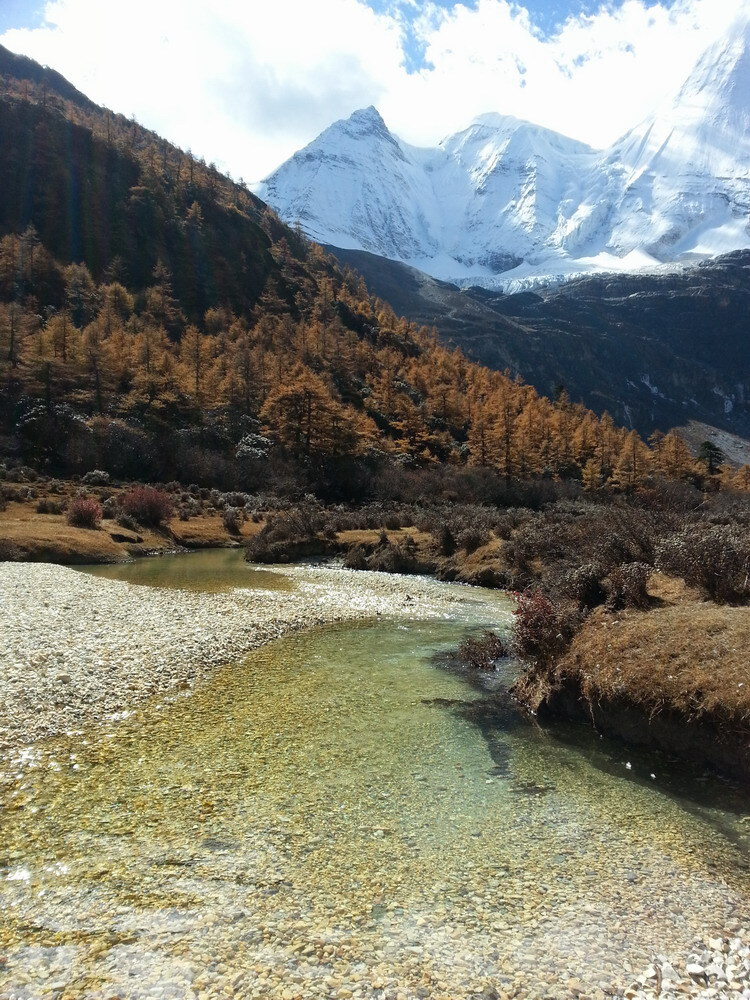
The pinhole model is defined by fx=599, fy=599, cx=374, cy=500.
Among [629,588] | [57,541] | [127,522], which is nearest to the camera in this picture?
[629,588]

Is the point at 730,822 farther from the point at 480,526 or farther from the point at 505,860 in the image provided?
the point at 480,526

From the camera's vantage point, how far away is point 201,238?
151 meters

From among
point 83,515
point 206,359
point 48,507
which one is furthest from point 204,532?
point 206,359

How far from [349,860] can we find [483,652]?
9721mm

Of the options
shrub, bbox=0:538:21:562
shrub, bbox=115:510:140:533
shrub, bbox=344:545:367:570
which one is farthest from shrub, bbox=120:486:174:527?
shrub, bbox=344:545:367:570

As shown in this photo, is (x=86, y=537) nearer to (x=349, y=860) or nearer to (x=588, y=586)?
(x=588, y=586)

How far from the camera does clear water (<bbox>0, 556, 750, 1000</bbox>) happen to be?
19.6 feet

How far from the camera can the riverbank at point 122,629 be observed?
41.0 ft

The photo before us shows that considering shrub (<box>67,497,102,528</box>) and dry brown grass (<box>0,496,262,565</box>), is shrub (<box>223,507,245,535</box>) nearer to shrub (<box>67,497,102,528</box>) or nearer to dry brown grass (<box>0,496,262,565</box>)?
dry brown grass (<box>0,496,262,565</box>)

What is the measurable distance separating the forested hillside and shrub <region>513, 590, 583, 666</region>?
57.0 metres

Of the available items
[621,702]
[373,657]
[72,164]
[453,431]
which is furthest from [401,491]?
[72,164]

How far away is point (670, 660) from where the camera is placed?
11672 millimetres

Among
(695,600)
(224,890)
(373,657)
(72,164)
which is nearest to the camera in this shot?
(224,890)

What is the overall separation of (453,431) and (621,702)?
9725 cm
